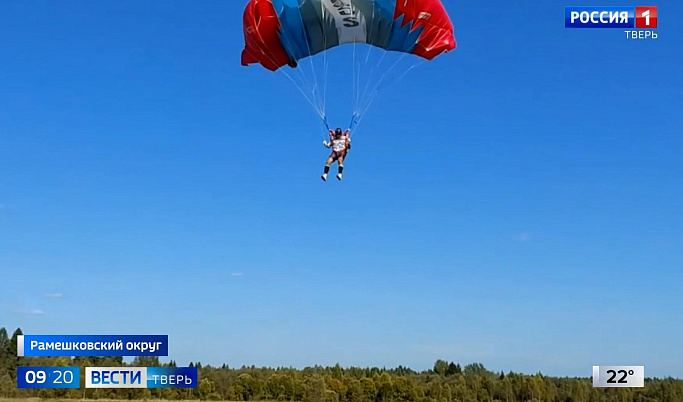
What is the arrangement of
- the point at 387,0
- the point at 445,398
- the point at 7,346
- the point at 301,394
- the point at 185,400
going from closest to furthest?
the point at 387,0 → the point at 185,400 → the point at 301,394 → the point at 445,398 → the point at 7,346

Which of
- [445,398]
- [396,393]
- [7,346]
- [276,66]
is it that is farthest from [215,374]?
[276,66]

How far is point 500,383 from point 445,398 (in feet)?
42.5

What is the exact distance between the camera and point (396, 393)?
6525 centimetres

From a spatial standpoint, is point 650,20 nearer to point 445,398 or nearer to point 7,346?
point 445,398

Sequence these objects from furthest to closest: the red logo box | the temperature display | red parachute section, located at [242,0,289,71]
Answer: the red logo box < the temperature display < red parachute section, located at [242,0,289,71]
